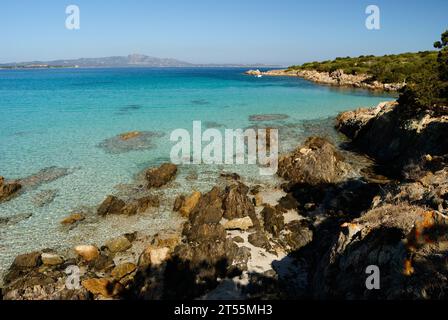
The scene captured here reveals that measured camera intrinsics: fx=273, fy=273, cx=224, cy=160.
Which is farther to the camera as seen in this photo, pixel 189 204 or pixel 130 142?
pixel 130 142

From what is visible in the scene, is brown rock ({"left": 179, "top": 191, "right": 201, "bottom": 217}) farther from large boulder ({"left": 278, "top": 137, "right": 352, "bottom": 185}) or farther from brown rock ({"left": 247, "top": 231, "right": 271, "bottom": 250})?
large boulder ({"left": 278, "top": 137, "right": 352, "bottom": 185})

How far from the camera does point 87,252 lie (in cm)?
1327

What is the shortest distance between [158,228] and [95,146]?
18223mm

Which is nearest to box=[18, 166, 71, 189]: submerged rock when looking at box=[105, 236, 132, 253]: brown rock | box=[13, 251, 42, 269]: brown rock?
box=[13, 251, 42, 269]: brown rock

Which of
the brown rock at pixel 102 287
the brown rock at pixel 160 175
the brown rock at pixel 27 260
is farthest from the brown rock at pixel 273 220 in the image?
the brown rock at pixel 27 260

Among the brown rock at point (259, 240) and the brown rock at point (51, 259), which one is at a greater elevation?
the brown rock at point (259, 240)

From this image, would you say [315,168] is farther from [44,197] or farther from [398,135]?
[44,197]

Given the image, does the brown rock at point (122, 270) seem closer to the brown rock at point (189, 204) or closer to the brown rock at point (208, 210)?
the brown rock at point (208, 210)

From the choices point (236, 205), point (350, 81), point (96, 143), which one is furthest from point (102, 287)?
point (350, 81)

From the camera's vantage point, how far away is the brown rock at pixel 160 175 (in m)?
20.4

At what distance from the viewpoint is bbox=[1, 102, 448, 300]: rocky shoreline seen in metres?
7.41

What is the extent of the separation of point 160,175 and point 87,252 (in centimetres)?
864

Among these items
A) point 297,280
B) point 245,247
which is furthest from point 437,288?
point 245,247

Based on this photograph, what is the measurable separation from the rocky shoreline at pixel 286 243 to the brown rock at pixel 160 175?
0.33ft
